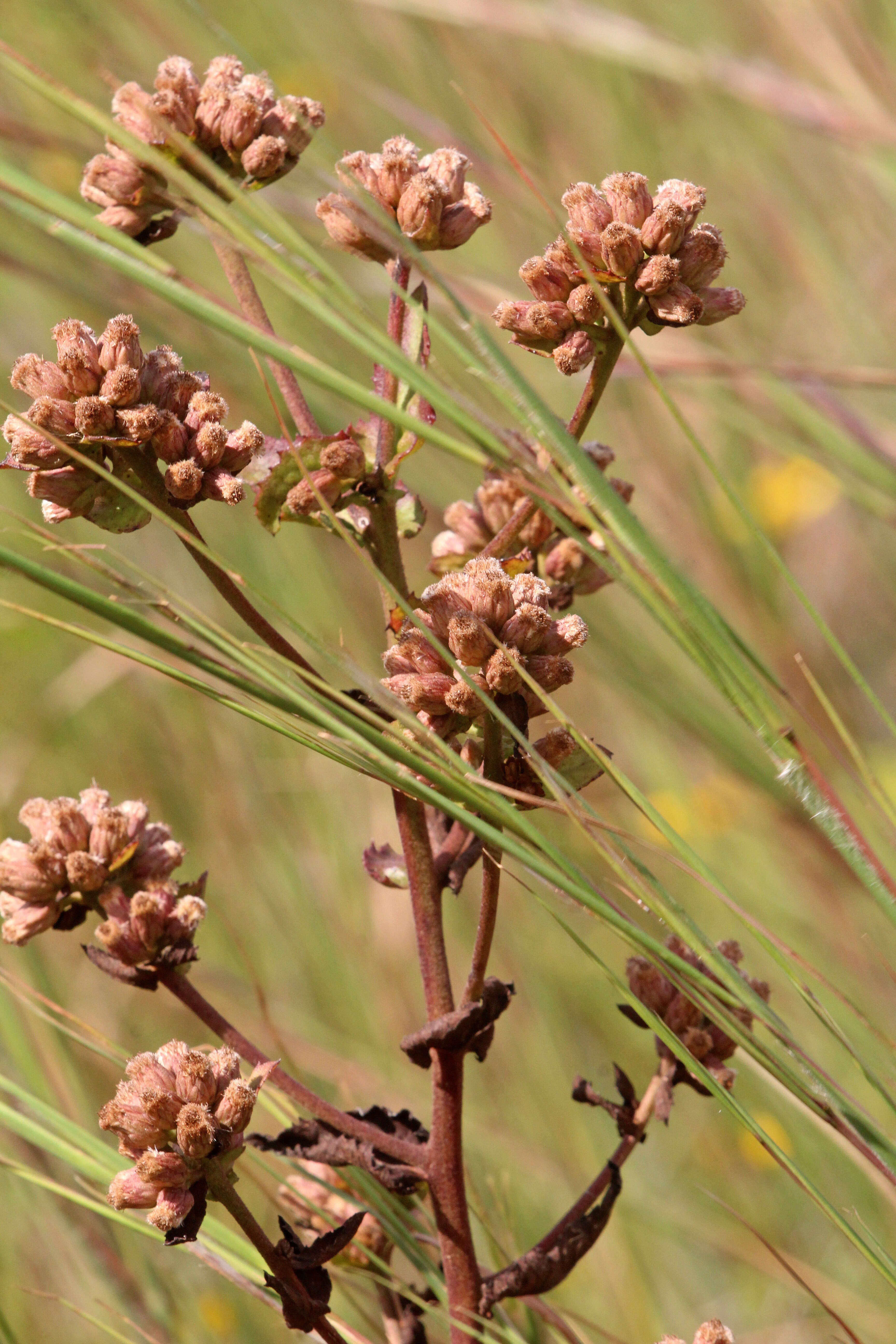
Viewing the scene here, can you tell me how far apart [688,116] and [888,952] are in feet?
6.67

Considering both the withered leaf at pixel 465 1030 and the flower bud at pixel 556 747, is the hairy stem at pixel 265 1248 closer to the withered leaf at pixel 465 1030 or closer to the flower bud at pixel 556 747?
the withered leaf at pixel 465 1030

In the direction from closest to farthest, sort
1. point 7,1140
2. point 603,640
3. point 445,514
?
point 445,514 < point 7,1140 < point 603,640

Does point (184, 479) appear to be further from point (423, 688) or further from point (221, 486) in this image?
point (423, 688)

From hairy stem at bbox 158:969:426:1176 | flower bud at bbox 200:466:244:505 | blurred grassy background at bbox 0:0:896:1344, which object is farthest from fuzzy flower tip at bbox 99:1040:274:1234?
blurred grassy background at bbox 0:0:896:1344

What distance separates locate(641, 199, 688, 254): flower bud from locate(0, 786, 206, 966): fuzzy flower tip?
2.13 ft

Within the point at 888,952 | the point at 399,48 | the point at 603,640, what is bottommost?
the point at 888,952

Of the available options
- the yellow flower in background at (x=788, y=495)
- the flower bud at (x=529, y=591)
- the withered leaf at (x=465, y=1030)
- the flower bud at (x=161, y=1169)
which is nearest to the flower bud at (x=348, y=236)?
the flower bud at (x=529, y=591)

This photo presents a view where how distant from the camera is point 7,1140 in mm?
1895

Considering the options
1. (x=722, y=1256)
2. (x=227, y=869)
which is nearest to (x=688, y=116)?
(x=227, y=869)

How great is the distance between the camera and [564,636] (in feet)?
3.13

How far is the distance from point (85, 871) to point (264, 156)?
0.64 m

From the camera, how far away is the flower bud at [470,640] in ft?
2.94

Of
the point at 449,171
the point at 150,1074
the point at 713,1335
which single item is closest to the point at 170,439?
the point at 449,171

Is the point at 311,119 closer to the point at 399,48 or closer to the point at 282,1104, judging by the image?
the point at 282,1104
